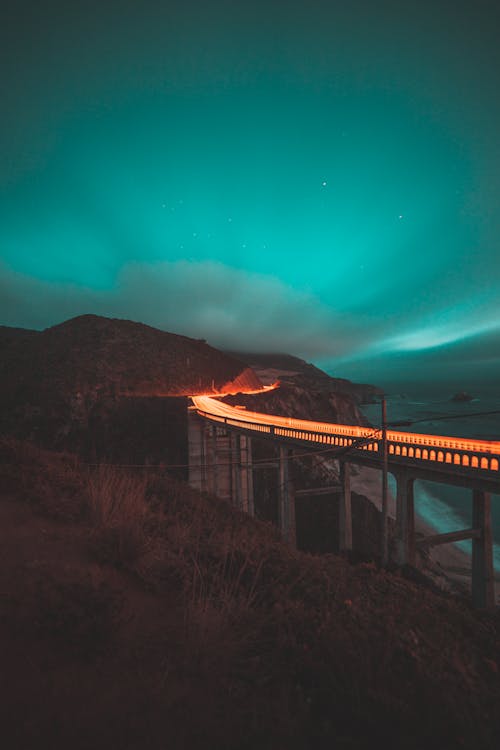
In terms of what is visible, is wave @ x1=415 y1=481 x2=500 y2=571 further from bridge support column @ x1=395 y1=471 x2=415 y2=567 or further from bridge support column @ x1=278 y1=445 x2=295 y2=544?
bridge support column @ x1=395 y1=471 x2=415 y2=567

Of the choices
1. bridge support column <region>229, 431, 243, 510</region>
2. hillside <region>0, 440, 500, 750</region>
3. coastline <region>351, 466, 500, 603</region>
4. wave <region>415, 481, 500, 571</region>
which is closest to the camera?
hillside <region>0, 440, 500, 750</region>

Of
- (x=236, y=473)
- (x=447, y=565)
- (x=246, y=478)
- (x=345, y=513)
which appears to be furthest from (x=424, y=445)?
(x=447, y=565)

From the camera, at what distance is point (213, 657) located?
3.18m

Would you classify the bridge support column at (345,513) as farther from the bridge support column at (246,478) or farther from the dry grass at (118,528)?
the dry grass at (118,528)

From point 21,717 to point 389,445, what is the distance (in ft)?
57.9

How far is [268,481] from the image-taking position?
48.1 metres

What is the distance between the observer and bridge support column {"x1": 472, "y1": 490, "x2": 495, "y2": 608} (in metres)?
15.2

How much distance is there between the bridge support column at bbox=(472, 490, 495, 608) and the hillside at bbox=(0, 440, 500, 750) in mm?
12770

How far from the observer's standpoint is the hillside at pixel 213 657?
8.11 ft

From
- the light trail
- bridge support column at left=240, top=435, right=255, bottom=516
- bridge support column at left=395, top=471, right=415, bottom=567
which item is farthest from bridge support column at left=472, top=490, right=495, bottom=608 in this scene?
bridge support column at left=240, top=435, right=255, bottom=516

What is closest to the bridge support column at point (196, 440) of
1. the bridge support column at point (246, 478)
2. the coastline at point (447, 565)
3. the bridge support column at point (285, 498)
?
the bridge support column at point (246, 478)

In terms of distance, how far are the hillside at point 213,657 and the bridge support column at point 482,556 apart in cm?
1277

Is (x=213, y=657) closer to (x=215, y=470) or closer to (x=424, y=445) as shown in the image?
(x=424, y=445)

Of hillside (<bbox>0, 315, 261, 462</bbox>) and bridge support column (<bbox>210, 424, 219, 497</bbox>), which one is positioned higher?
hillside (<bbox>0, 315, 261, 462</bbox>)
